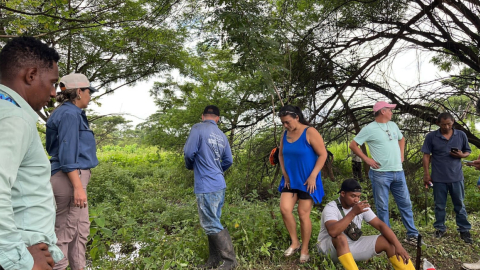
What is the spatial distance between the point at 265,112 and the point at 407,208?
3701 millimetres

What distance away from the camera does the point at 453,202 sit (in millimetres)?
4367

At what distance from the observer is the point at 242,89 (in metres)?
8.04

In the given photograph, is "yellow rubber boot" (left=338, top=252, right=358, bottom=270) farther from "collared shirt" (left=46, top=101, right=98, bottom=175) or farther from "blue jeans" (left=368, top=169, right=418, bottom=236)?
"collared shirt" (left=46, top=101, right=98, bottom=175)

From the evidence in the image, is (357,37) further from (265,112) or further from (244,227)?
(244,227)

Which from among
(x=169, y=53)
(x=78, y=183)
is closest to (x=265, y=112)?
(x=169, y=53)

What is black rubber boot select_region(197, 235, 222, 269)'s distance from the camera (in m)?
3.42

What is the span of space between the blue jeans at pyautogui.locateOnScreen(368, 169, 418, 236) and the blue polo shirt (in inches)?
27.4

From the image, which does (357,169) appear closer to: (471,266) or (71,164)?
(471,266)

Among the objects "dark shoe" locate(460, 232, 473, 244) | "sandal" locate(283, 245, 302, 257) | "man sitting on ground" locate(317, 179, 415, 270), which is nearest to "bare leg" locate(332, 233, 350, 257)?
"man sitting on ground" locate(317, 179, 415, 270)

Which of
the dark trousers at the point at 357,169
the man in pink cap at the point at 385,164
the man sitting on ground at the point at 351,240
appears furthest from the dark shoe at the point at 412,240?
the dark trousers at the point at 357,169

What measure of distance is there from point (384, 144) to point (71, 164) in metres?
3.42

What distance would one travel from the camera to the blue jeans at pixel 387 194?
4.00 m

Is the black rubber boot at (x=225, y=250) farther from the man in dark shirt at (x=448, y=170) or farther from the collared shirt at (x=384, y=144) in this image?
the man in dark shirt at (x=448, y=170)

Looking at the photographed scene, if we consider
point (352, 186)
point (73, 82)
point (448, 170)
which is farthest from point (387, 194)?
point (73, 82)
